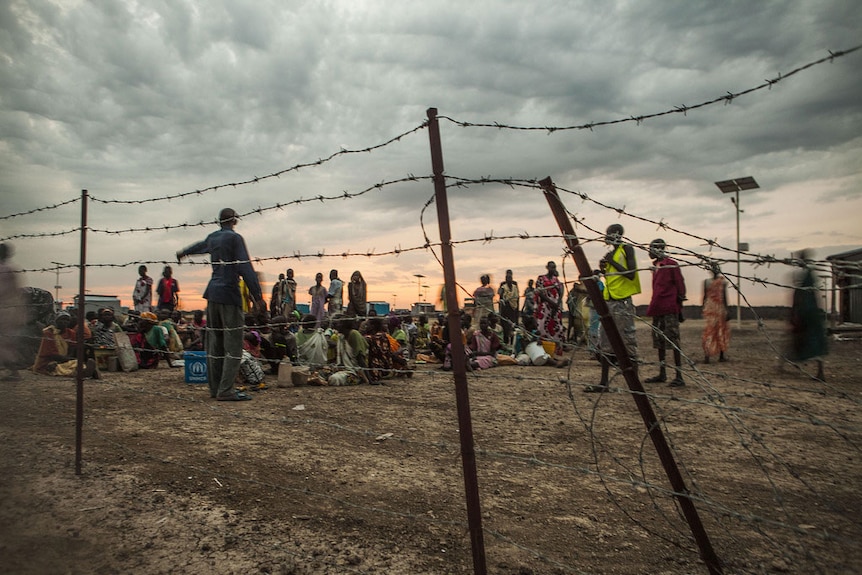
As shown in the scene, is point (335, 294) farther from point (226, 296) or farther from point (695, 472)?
point (695, 472)

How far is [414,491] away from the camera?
3.05 m

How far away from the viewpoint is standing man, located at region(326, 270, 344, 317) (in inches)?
480

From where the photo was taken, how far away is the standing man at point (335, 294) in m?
12.2

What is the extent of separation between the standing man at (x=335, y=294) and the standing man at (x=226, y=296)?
6.41m

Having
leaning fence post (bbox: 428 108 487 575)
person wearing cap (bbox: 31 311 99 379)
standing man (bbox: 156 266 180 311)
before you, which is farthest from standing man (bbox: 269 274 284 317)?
leaning fence post (bbox: 428 108 487 575)

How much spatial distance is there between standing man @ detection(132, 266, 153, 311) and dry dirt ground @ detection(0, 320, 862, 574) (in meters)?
6.09

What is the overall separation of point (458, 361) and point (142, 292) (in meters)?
10.8

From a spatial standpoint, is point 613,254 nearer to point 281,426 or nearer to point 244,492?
point 281,426

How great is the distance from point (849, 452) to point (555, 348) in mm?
6984

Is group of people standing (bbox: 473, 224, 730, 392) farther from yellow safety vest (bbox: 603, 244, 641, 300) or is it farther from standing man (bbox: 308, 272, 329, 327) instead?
standing man (bbox: 308, 272, 329, 327)

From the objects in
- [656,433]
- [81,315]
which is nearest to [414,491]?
[656,433]

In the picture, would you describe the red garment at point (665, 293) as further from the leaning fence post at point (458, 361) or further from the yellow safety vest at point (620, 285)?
the leaning fence post at point (458, 361)

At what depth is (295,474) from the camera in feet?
10.8

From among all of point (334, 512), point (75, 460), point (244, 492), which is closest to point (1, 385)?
point (75, 460)
